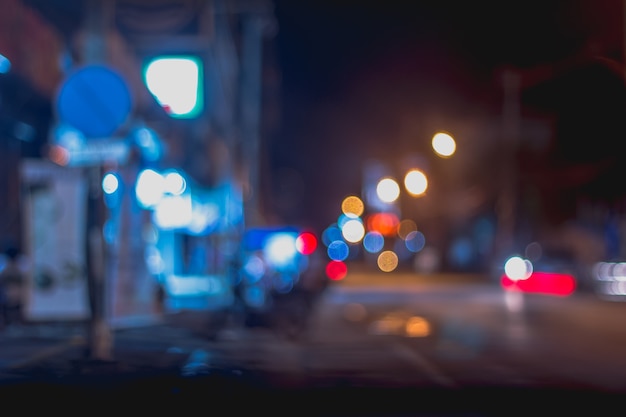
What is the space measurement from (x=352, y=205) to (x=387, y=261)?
11717 millimetres

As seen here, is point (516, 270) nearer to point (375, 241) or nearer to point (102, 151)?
point (102, 151)

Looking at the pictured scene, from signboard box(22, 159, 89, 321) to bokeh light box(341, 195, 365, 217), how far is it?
70702 millimetres

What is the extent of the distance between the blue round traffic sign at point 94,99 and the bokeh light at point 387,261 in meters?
65.0

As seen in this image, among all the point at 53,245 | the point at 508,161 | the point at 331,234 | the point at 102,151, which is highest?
the point at 508,161

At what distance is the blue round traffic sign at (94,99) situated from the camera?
1237cm

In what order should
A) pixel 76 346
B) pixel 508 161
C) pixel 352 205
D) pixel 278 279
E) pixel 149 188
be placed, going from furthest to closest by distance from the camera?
pixel 352 205 → pixel 508 161 → pixel 278 279 → pixel 149 188 → pixel 76 346

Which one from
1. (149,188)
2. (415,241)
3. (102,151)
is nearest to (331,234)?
(415,241)

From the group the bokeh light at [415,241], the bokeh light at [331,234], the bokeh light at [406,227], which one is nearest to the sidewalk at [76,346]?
the bokeh light at [415,241]

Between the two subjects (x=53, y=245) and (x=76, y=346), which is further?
(x=53, y=245)

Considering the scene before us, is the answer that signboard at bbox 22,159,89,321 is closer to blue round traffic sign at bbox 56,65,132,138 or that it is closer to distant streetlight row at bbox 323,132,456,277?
blue round traffic sign at bbox 56,65,132,138

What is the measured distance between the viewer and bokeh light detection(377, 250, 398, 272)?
7833 cm

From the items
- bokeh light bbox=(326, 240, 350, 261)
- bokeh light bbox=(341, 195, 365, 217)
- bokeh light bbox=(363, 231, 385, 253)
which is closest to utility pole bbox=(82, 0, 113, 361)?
bokeh light bbox=(326, 240, 350, 261)

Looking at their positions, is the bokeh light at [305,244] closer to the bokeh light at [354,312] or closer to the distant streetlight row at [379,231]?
the bokeh light at [354,312]

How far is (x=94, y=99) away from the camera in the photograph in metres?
12.4
